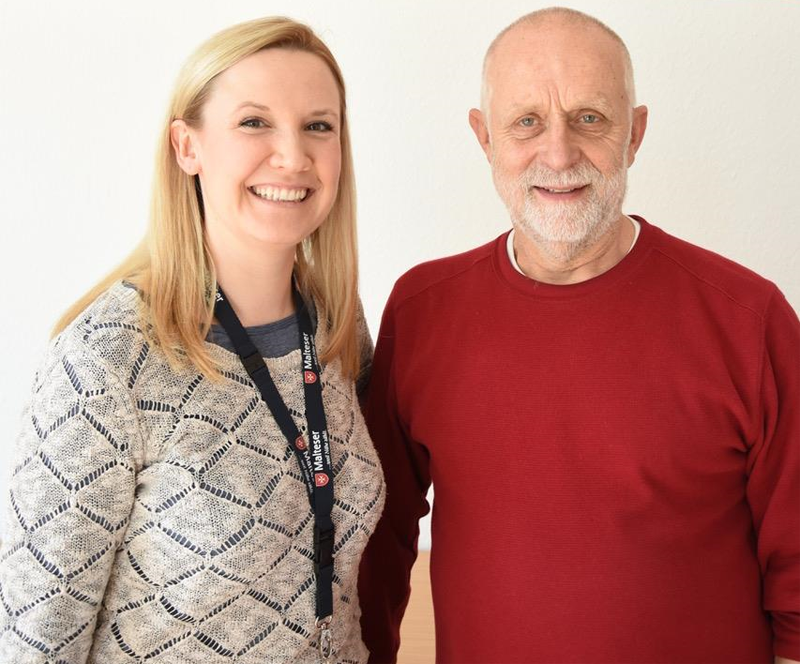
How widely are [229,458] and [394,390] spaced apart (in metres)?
0.53

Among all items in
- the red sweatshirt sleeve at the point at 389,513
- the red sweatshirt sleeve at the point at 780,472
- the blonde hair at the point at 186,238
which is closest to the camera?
the blonde hair at the point at 186,238

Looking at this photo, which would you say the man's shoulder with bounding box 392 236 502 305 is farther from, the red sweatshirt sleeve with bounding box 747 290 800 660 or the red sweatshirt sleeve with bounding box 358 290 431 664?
the red sweatshirt sleeve with bounding box 747 290 800 660

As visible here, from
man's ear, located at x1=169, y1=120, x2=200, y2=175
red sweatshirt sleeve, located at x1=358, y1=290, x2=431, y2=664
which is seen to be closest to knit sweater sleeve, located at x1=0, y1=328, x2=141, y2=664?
man's ear, located at x1=169, y1=120, x2=200, y2=175

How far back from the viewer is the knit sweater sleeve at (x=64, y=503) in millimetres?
1491

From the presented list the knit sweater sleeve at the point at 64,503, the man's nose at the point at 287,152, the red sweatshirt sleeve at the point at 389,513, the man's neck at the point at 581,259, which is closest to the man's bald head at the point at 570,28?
the man's neck at the point at 581,259

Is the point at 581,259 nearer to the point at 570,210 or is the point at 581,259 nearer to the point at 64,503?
the point at 570,210

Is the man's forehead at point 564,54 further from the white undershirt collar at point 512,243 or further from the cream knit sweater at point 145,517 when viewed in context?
the cream knit sweater at point 145,517

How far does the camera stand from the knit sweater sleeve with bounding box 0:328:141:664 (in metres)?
1.49

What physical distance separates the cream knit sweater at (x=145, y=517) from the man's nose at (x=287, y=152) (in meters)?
0.33

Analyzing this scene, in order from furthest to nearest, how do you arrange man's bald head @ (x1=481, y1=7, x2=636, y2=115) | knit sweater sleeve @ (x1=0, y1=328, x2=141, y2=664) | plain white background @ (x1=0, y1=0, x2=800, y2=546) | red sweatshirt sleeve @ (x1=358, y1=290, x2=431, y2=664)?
plain white background @ (x1=0, y1=0, x2=800, y2=546) → red sweatshirt sleeve @ (x1=358, y1=290, x2=431, y2=664) → man's bald head @ (x1=481, y1=7, x2=636, y2=115) → knit sweater sleeve @ (x1=0, y1=328, x2=141, y2=664)

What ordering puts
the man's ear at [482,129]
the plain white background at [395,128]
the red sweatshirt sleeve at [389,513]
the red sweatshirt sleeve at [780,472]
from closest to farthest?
the red sweatshirt sleeve at [780,472], the man's ear at [482,129], the red sweatshirt sleeve at [389,513], the plain white background at [395,128]

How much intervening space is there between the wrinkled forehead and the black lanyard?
0.67 metres

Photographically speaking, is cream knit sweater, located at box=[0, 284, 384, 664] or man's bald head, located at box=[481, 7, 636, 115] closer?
cream knit sweater, located at box=[0, 284, 384, 664]

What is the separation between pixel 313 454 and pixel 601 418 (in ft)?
1.69
